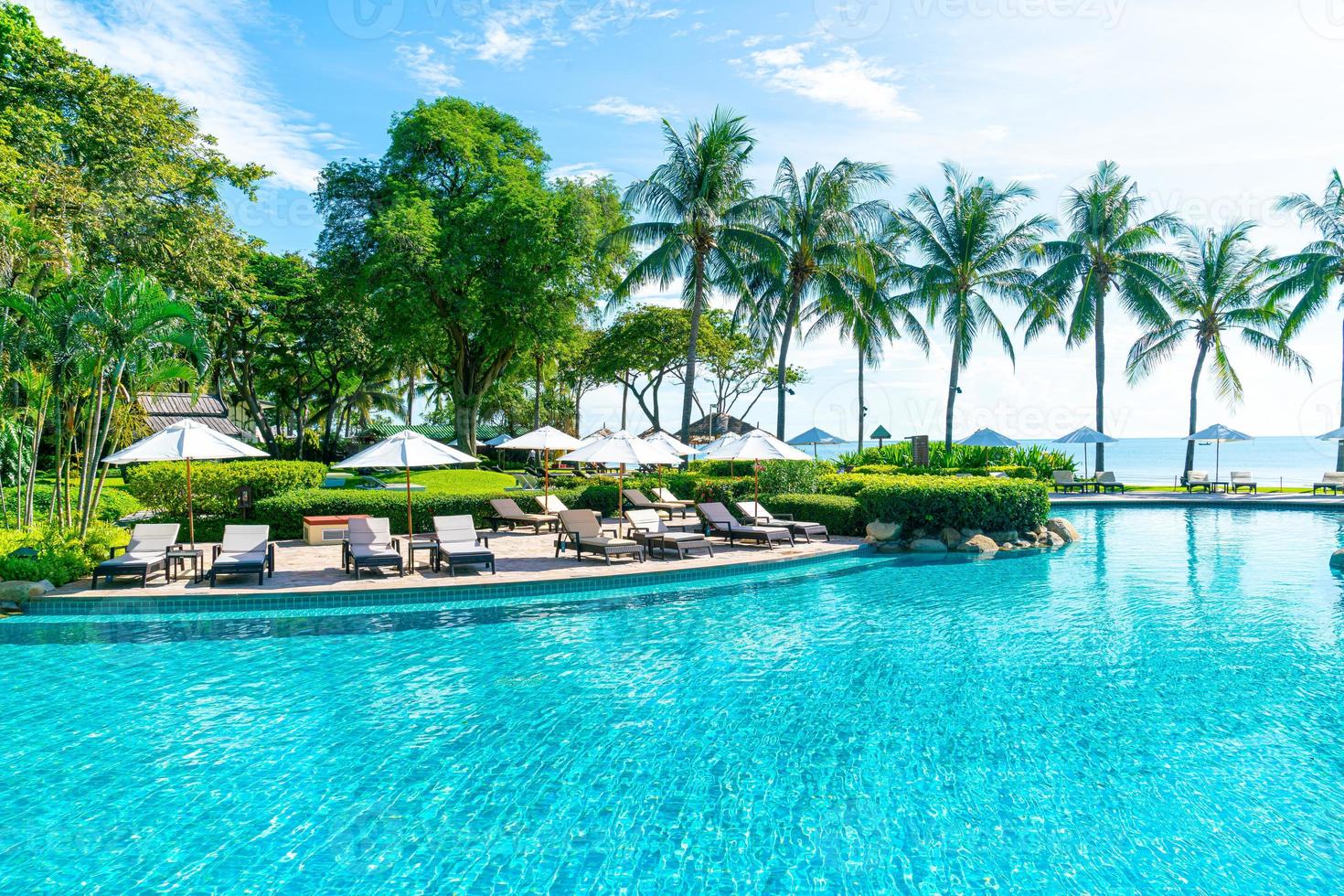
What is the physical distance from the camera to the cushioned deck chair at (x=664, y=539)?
14.1m

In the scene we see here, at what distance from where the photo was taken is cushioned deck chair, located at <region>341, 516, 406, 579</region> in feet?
38.4

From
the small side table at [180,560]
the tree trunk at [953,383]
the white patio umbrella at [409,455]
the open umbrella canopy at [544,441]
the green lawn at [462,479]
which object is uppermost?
the tree trunk at [953,383]

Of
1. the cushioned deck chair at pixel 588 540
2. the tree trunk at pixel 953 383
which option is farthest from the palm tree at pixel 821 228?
the cushioned deck chair at pixel 588 540

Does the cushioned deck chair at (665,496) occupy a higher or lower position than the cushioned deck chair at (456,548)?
higher

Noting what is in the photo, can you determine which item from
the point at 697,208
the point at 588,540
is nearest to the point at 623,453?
the point at 588,540

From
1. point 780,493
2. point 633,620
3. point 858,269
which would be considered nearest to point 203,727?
point 633,620

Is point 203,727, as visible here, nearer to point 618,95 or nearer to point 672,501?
point 618,95

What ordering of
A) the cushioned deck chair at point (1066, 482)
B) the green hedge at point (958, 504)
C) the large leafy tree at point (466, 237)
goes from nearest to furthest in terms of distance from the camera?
the green hedge at point (958, 504) < the cushioned deck chair at point (1066, 482) < the large leafy tree at point (466, 237)

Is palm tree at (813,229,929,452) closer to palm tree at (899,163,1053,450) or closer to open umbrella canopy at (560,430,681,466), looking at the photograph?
palm tree at (899,163,1053,450)

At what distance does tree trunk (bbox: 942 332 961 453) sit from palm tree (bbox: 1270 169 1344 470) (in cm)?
1178

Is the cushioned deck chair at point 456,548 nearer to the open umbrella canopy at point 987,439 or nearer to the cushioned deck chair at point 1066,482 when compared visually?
the open umbrella canopy at point 987,439

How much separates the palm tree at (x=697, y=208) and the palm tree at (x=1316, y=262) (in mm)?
20722

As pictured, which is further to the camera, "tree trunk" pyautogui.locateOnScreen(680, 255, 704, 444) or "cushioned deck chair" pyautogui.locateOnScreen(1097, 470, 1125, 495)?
"cushioned deck chair" pyautogui.locateOnScreen(1097, 470, 1125, 495)

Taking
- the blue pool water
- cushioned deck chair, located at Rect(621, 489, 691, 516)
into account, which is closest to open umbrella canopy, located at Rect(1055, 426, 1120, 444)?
cushioned deck chair, located at Rect(621, 489, 691, 516)
